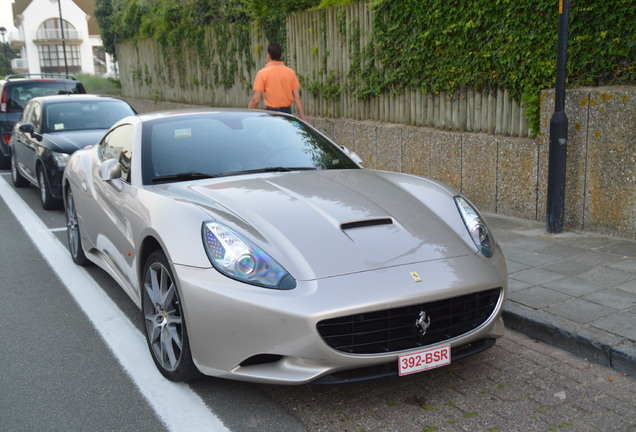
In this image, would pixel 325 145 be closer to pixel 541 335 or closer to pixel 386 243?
pixel 386 243

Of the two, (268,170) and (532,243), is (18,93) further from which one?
(532,243)

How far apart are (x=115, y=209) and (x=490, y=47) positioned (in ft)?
14.8

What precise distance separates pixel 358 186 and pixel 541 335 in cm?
149

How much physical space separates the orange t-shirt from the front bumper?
6.11 m

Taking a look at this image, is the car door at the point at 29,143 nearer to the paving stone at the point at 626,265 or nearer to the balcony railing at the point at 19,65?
the paving stone at the point at 626,265

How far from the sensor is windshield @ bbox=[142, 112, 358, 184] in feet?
14.7

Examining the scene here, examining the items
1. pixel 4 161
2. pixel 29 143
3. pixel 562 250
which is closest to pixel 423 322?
pixel 562 250

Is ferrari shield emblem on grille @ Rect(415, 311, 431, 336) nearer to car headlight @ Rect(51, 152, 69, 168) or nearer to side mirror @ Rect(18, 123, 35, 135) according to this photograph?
car headlight @ Rect(51, 152, 69, 168)

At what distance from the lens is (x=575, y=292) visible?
4.75m

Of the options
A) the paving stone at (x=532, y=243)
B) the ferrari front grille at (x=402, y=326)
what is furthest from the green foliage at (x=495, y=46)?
the ferrari front grille at (x=402, y=326)

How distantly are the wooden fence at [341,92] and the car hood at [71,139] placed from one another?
3466 mm

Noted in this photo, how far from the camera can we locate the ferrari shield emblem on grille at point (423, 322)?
3.26 meters

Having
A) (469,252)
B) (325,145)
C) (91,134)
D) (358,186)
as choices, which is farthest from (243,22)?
(469,252)

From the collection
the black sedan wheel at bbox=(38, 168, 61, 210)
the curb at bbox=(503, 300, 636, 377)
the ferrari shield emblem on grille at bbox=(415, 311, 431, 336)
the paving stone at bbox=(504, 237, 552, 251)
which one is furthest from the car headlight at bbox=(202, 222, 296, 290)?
the black sedan wheel at bbox=(38, 168, 61, 210)
